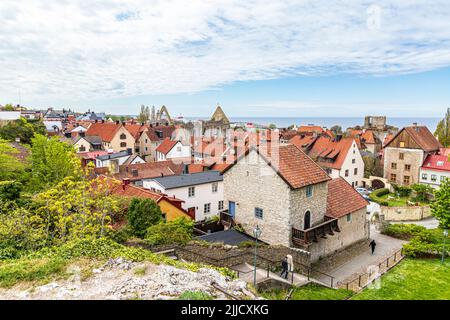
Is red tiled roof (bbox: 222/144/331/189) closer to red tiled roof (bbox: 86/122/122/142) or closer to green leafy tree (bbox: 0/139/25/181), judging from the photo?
green leafy tree (bbox: 0/139/25/181)

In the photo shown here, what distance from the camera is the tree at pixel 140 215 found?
22.6 metres

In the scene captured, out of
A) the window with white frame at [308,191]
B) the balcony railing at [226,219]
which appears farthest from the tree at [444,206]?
the balcony railing at [226,219]

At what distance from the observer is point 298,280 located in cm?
1933

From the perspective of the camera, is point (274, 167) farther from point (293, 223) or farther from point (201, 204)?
point (201, 204)

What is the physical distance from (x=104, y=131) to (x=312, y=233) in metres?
58.6

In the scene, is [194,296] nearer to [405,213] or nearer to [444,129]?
[405,213]

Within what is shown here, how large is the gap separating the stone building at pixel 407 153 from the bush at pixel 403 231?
68.7 ft

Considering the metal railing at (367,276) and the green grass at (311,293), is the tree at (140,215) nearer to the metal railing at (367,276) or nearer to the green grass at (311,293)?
the green grass at (311,293)

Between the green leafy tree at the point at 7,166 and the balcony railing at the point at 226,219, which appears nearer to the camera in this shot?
the balcony railing at the point at 226,219

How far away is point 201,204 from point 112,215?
1028cm

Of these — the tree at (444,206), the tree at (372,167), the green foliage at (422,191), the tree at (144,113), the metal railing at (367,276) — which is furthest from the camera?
the tree at (144,113)

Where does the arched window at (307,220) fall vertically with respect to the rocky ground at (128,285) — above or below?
below

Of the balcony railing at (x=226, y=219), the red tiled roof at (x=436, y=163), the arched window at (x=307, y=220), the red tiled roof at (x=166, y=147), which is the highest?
the red tiled roof at (x=166, y=147)

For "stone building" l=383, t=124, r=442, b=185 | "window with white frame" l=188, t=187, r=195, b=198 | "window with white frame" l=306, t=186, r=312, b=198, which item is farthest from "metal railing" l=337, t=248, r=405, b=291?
"stone building" l=383, t=124, r=442, b=185
